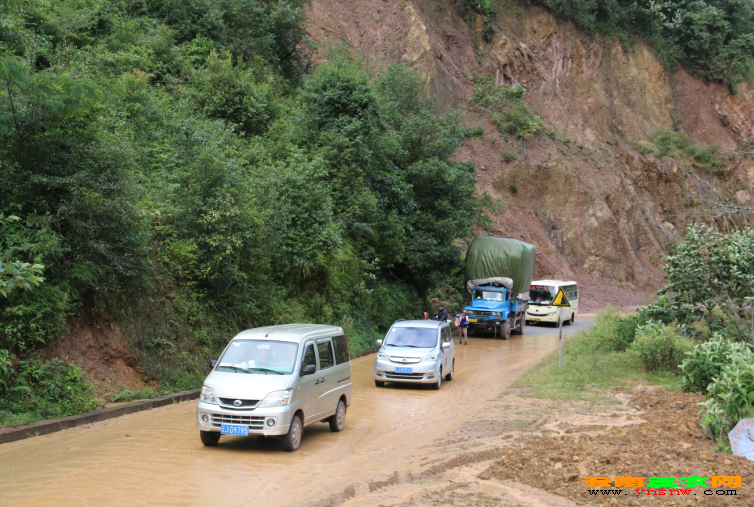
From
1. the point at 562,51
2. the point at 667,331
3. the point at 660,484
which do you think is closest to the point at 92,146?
the point at 660,484

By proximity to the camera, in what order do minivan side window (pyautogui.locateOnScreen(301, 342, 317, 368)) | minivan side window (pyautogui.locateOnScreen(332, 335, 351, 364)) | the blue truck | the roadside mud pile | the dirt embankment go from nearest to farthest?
1. the roadside mud pile
2. minivan side window (pyautogui.locateOnScreen(301, 342, 317, 368))
3. minivan side window (pyautogui.locateOnScreen(332, 335, 351, 364))
4. the dirt embankment
5. the blue truck

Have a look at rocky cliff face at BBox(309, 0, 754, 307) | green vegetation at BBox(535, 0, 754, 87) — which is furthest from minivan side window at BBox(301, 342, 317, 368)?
green vegetation at BBox(535, 0, 754, 87)

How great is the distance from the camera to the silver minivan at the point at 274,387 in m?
8.34

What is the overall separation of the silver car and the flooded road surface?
1.66 metres

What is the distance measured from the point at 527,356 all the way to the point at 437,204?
8.52 metres

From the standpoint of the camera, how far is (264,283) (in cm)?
1692

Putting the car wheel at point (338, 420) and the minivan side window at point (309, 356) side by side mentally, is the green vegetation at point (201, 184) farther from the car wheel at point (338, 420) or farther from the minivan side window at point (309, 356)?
the car wheel at point (338, 420)

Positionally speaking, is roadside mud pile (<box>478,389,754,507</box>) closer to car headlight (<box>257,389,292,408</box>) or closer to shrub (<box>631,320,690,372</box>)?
car headlight (<box>257,389,292,408</box>)

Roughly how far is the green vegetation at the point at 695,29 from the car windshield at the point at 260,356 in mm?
49720

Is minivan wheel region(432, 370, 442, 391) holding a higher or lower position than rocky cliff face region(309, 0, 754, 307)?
lower

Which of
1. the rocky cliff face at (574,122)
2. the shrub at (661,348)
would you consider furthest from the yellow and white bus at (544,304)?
the shrub at (661,348)

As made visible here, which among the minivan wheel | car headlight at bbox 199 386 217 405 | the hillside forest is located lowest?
the minivan wheel

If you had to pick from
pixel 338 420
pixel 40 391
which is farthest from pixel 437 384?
pixel 40 391

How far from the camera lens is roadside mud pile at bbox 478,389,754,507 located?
249 inches
